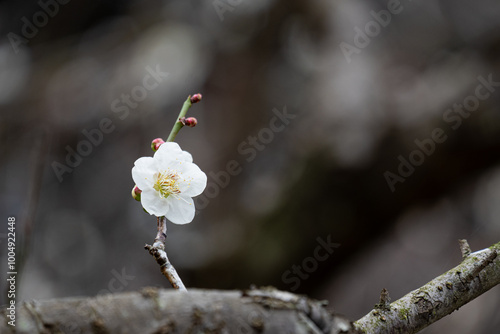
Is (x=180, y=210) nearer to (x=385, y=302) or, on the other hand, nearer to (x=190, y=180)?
(x=190, y=180)

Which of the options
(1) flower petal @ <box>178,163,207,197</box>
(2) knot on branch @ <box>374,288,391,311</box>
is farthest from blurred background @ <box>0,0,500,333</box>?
(2) knot on branch @ <box>374,288,391,311</box>

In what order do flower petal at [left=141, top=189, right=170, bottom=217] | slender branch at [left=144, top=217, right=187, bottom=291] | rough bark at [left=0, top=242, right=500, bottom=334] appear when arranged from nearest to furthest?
rough bark at [left=0, top=242, right=500, bottom=334]
slender branch at [left=144, top=217, right=187, bottom=291]
flower petal at [left=141, top=189, right=170, bottom=217]

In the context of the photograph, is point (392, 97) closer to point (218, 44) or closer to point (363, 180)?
point (363, 180)

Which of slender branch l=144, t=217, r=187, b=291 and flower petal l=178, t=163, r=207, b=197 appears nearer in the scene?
slender branch l=144, t=217, r=187, b=291

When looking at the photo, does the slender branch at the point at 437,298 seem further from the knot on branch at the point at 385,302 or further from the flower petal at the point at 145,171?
the flower petal at the point at 145,171

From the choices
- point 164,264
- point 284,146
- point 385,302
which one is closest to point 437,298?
point 385,302

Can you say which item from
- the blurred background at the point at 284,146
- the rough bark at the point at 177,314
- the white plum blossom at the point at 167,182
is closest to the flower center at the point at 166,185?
the white plum blossom at the point at 167,182

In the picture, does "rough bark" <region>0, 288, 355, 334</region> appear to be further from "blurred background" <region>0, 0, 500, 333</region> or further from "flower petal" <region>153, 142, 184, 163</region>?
"blurred background" <region>0, 0, 500, 333</region>
